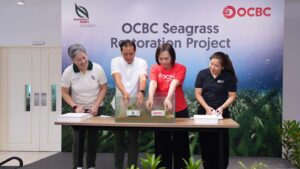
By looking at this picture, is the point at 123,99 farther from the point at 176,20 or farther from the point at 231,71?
the point at 176,20

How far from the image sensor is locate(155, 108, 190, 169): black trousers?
3.99m

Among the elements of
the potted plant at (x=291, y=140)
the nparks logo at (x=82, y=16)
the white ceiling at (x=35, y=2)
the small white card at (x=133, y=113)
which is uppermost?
the white ceiling at (x=35, y=2)

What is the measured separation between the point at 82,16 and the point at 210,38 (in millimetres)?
2146

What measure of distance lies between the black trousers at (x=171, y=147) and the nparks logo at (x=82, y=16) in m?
2.69

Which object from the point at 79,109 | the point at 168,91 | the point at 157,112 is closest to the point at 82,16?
the point at 79,109

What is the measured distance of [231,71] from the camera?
13.2ft

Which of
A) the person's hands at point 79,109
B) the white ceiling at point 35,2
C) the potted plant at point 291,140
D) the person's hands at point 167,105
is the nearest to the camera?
the person's hands at point 167,105

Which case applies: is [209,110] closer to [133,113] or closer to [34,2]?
[133,113]

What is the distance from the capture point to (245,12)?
5.72 m

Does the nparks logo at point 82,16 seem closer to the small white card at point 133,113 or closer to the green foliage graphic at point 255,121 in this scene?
the green foliage graphic at point 255,121

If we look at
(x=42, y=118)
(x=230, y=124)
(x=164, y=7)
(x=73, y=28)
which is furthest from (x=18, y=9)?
(x=230, y=124)

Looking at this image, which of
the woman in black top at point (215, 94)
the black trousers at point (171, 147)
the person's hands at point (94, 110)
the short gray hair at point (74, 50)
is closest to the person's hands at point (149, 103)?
the black trousers at point (171, 147)

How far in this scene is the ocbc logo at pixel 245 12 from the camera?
18.6ft

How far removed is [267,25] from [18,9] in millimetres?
4651
